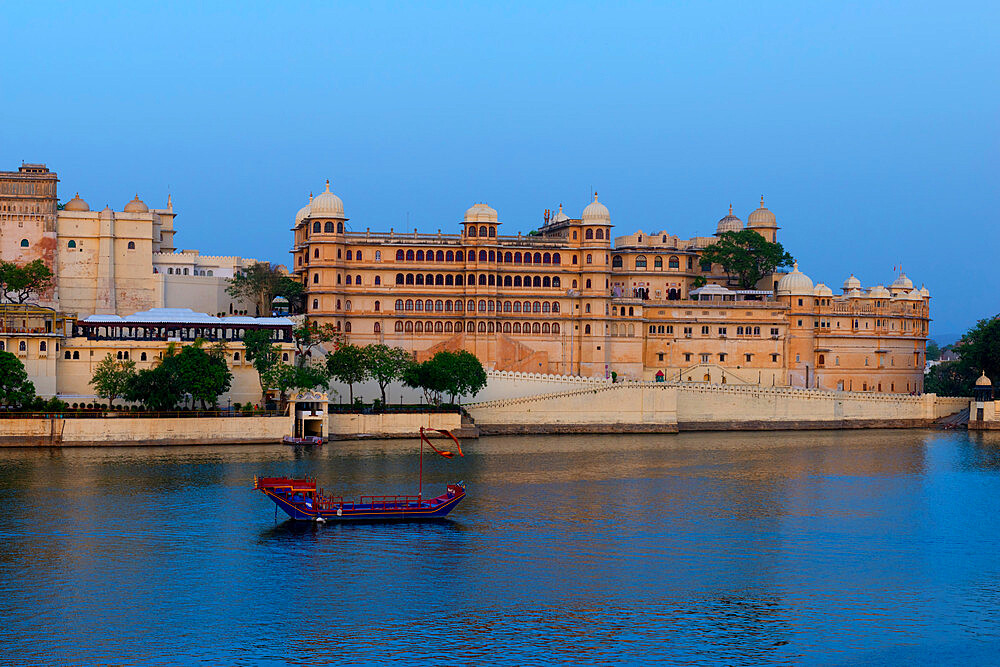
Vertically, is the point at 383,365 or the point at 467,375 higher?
the point at 383,365

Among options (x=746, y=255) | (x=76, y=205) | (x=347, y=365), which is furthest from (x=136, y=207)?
(x=746, y=255)

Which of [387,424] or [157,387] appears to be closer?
[157,387]

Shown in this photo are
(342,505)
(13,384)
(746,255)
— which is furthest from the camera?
(746,255)

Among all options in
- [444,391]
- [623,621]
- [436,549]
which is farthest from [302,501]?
[444,391]

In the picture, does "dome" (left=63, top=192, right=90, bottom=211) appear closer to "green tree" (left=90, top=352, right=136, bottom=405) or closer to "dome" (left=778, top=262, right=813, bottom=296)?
"green tree" (left=90, top=352, right=136, bottom=405)

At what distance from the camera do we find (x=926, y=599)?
39.0m

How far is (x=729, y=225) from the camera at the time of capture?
103 m

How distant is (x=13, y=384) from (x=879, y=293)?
60.0m

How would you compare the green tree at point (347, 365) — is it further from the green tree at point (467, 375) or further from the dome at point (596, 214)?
the dome at point (596, 214)

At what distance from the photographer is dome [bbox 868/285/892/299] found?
317 ft

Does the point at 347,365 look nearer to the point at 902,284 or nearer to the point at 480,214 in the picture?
the point at 480,214

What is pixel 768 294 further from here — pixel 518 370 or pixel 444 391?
pixel 444 391

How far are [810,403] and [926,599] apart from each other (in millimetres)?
46168

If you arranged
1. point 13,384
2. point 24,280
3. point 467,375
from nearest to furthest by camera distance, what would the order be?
point 13,384, point 467,375, point 24,280
